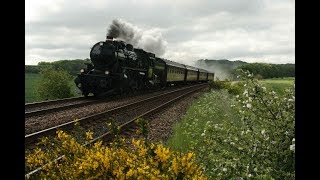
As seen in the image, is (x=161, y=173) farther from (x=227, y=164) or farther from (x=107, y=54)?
(x=107, y=54)

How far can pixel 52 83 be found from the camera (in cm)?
2548

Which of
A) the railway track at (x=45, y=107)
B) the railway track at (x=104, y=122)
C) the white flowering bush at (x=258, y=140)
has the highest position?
the white flowering bush at (x=258, y=140)

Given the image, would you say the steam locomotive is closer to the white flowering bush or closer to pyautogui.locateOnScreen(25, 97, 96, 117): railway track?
pyautogui.locateOnScreen(25, 97, 96, 117): railway track

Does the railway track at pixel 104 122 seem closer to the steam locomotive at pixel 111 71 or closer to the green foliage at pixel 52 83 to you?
the steam locomotive at pixel 111 71

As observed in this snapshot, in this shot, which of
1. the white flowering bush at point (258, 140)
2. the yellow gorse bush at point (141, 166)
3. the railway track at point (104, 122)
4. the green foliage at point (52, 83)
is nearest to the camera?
the yellow gorse bush at point (141, 166)

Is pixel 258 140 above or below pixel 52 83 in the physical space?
below

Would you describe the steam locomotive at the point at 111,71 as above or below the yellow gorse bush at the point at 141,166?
above

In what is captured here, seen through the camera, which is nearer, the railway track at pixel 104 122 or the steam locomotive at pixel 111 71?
the railway track at pixel 104 122

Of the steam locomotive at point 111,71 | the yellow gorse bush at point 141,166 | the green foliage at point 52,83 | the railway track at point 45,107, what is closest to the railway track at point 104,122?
the railway track at point 45,107

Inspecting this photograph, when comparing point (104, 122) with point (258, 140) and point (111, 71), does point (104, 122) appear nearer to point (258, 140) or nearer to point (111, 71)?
point (258, 140)

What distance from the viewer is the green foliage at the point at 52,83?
25339mm

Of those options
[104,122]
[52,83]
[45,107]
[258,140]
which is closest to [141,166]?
[258,140]
